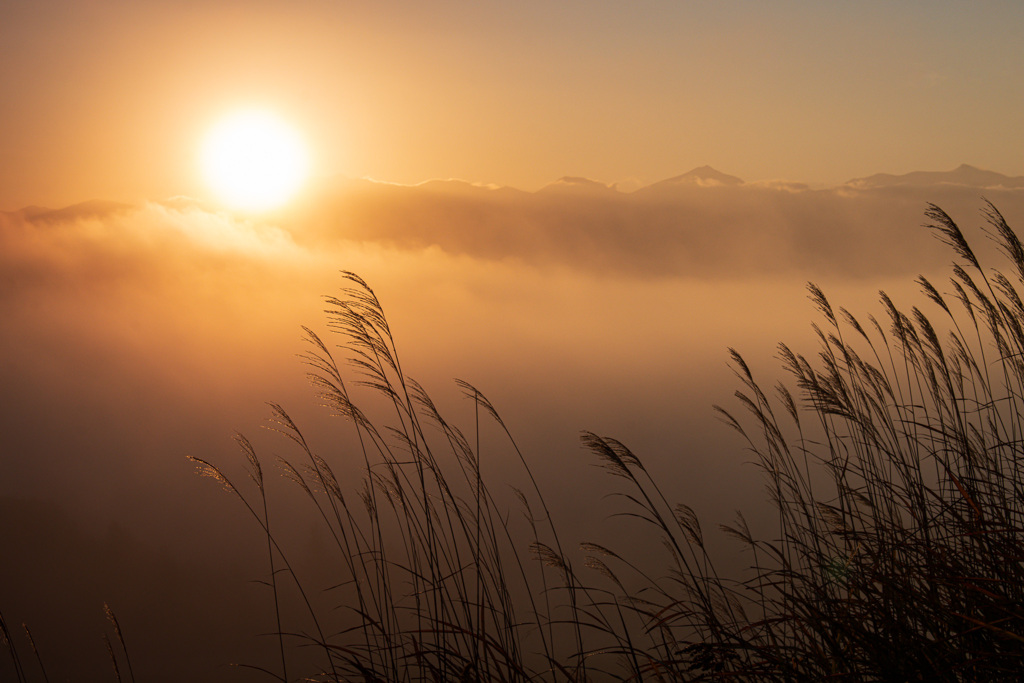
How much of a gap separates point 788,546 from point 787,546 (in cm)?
2

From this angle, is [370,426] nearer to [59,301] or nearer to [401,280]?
[59,301]

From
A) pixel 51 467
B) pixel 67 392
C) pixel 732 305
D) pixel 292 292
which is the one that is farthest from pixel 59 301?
pixel 732 305

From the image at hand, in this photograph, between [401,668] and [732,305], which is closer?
[401,668]

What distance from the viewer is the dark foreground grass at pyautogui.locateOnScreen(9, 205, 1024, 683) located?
140 centimetres

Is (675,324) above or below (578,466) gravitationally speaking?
above

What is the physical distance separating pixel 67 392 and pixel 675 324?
137 meters

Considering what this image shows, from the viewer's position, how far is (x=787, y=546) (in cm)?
236

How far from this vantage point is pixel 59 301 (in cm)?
14275

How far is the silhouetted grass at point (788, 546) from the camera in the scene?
54.9 inches

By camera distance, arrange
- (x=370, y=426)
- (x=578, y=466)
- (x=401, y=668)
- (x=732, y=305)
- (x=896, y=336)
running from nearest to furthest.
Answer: (x=401, y=668) → (x=370, y=426) → (x=896, y=336) → (x=578, y=466) → (x=732, y=305)

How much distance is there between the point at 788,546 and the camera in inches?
92.2

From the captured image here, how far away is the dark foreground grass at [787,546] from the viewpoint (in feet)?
4.58

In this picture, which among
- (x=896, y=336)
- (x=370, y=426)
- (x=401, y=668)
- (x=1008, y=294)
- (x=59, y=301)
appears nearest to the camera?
(x=401, y=668)

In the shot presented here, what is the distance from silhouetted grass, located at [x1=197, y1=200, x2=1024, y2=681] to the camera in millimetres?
1395
